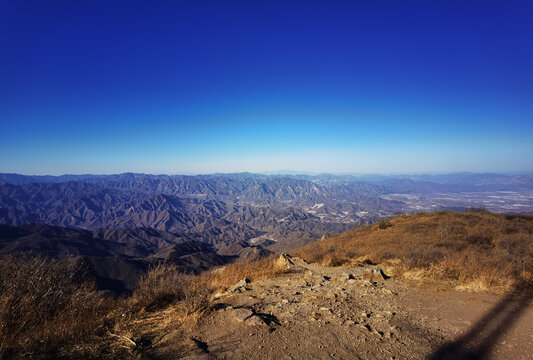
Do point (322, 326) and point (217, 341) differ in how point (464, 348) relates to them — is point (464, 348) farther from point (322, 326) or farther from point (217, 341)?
point (217, 341)

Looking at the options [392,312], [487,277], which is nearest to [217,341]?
[392,312]

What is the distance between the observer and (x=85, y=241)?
5787 inches

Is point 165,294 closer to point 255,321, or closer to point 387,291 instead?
point 255,321

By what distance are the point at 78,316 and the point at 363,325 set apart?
18.5ft

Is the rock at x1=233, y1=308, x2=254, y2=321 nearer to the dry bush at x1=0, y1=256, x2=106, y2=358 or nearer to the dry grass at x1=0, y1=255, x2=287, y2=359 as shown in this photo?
the dry grass at x1=0, y1=255, x2=287, y2=359

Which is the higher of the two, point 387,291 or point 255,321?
point 255,321

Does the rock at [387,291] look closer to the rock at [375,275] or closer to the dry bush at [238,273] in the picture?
the rock at [375,275]

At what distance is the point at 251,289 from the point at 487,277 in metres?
7.34

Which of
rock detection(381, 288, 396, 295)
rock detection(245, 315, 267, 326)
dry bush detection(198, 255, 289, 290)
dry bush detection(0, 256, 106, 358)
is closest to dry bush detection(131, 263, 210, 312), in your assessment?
dry bush detection(0, 256, 106, 358)

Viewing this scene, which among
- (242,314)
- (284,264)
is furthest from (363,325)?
(284,264)

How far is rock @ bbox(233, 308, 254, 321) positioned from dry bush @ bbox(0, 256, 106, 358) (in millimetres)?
2620

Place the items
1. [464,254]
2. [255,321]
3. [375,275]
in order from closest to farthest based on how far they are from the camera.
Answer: [255,321], [375,275], [464,254]

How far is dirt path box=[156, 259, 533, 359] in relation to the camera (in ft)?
13.5

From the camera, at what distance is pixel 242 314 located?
5.26 m
